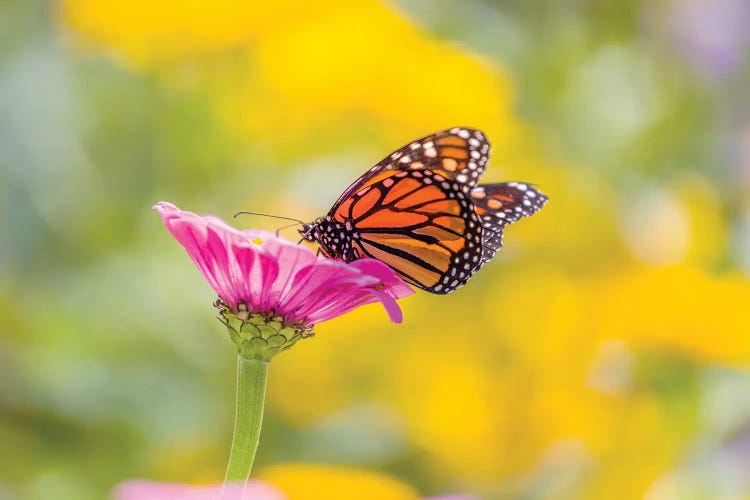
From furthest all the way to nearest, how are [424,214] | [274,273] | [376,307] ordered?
[376,307] → [424,214] → [274,273]

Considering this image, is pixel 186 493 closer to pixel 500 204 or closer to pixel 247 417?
pixel 247 417

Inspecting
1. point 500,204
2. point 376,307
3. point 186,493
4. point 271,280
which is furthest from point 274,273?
point 376,307

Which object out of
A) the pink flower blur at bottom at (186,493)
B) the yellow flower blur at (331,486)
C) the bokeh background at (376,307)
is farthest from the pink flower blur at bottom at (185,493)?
the bokeh background at (376,307)

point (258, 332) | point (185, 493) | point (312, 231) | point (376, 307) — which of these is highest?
point (376, 307)

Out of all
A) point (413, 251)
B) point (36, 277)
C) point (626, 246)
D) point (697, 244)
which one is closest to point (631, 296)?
point (626, 246)

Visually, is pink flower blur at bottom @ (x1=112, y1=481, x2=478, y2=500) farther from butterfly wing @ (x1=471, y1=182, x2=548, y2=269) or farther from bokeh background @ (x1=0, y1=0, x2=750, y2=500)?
bokeh background @ (x1=0, y1=0, x2=750, y2=500)
